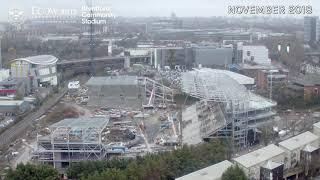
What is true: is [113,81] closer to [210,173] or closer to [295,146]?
[295,146]

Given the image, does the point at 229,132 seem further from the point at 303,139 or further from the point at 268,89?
the point at 268,89

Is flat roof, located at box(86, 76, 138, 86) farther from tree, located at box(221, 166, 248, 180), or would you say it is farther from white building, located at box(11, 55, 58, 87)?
tree, located at box(221, 166, 248, 180)

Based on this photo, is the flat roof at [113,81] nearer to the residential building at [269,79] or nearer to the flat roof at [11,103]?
the flat roof at [11,103]

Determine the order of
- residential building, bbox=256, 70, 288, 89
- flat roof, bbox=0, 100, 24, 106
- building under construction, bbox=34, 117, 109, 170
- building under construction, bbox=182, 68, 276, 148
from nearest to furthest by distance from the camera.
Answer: building under construction, bbox=34, 117, 109, 170 → building under construction, bbox=182, 68, 276, 148 → flat roof, bbox=0, 100, 24, 106 → residential building, bbox=256, 70, 288, 89


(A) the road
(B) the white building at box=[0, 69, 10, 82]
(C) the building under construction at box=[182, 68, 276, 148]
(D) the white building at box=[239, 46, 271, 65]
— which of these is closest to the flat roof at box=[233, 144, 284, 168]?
(C) the building under construction at box=[182, 68, 276, 148]

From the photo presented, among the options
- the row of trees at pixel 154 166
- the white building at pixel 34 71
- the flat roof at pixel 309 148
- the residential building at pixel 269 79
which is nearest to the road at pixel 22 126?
the white building at pixel 34 71
